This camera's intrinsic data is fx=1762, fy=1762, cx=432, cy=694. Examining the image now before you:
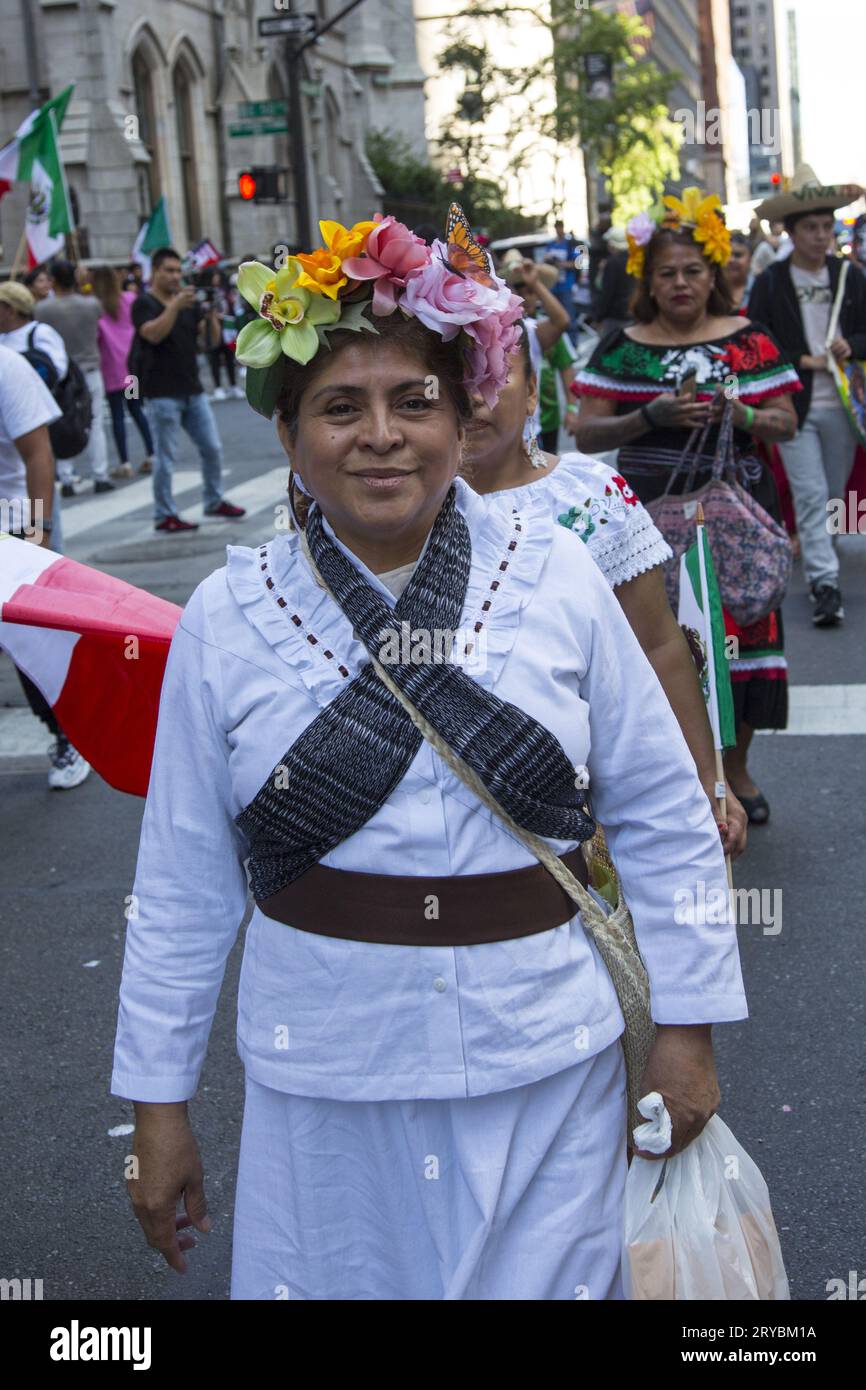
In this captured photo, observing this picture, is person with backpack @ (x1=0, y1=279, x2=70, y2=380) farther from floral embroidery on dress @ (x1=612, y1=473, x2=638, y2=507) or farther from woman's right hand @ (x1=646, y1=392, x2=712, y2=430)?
floral embroidery on dress @ (x1=612, y1=473, x2=638, y2=507)

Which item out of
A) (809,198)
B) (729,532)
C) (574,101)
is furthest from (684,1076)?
(574,101)

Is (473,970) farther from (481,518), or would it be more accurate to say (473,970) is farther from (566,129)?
(566,129)

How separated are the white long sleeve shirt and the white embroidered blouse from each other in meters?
1.02

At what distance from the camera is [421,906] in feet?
7.27

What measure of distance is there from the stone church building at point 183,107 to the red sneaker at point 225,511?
9.22m

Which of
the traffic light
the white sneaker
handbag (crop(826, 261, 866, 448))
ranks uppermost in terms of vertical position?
the traffic light

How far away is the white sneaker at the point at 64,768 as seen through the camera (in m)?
7.37

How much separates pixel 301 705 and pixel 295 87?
67.2ft

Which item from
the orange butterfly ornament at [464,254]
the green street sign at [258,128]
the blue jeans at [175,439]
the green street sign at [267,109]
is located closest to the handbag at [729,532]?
the orange butterfly ornament at [464,254]

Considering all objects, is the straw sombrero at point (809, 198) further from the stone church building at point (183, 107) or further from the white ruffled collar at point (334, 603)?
the stone church building at point (183, 107)

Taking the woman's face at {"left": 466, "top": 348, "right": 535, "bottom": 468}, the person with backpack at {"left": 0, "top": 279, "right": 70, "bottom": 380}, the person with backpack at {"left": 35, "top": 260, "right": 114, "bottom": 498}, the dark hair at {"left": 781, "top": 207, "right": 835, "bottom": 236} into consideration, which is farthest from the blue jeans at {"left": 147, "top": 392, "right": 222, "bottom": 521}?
the woman's face at {"left": 466, "top": 348, "right": 535, "bottom": 468}

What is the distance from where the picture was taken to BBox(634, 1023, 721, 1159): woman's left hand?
2.32 meters
